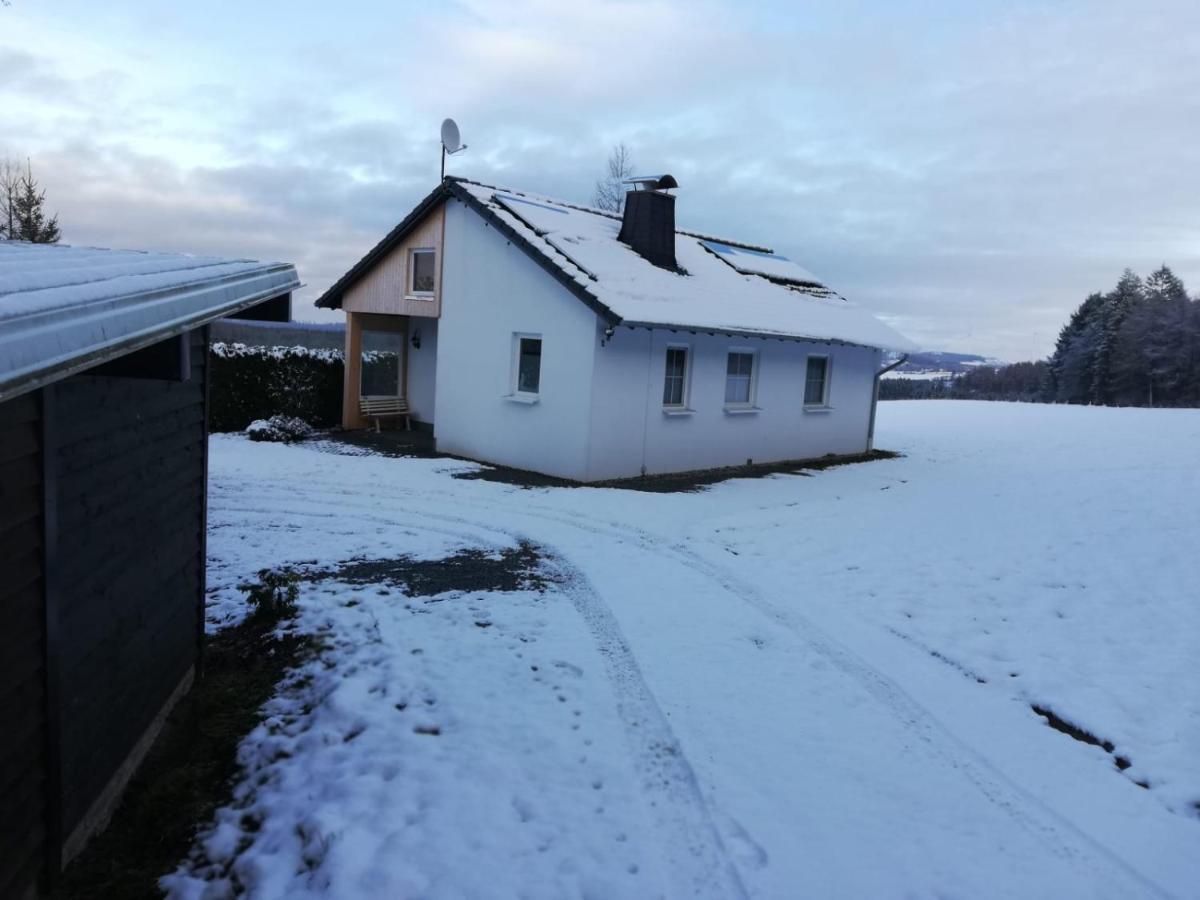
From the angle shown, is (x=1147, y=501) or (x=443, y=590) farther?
(x=1147, y=501)

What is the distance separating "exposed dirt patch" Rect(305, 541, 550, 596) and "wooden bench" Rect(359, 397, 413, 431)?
10679 millimetres

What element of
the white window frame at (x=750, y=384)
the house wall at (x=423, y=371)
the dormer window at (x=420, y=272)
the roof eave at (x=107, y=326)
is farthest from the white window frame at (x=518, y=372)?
the roof eave at (x=107, y=326)

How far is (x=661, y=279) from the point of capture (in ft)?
49.4

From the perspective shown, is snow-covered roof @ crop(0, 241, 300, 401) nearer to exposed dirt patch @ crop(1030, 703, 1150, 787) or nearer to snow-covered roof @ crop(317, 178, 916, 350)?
exposed dirt patch @ crop(1030, 703, 1150, 787)

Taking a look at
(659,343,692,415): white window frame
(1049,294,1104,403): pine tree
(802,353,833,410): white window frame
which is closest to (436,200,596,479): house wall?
(659,343,692,415): white window frame

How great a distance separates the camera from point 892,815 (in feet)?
13.5

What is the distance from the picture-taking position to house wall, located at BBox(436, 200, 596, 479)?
12992 millimetres

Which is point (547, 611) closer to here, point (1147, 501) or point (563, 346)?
point (563, 346)

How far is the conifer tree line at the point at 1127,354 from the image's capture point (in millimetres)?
53000

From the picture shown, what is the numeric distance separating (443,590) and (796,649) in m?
3.15

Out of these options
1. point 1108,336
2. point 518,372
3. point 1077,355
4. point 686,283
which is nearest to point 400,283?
point 518,372

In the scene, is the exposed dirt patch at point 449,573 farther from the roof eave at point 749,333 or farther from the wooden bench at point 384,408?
the wooden bench at point 384,408

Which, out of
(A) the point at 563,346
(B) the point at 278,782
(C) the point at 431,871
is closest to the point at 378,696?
(B) the point at 278,782

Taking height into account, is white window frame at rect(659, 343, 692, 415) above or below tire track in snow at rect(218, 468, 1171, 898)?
above
